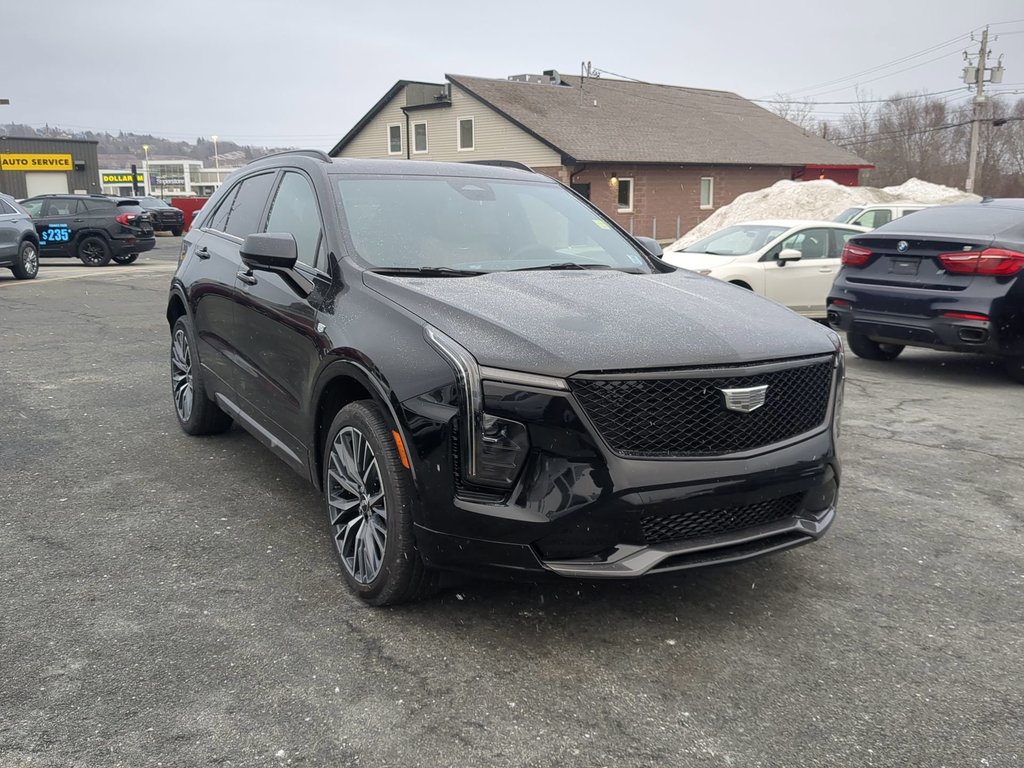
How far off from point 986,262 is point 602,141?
30172 mm

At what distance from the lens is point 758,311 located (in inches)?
151

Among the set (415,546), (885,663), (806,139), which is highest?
(806,139)

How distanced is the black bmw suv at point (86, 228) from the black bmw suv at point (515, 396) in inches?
768

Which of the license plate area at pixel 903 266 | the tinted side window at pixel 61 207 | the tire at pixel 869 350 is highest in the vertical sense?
the tinted side window at pixel 61 207

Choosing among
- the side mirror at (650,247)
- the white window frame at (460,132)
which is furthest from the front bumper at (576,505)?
the white window frame at (460,132)

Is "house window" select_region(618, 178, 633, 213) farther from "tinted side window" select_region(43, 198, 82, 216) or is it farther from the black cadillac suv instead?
the black cadillac suv

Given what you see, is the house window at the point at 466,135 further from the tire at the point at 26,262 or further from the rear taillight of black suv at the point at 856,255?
the rear taillight of black suv at the point at 856,255

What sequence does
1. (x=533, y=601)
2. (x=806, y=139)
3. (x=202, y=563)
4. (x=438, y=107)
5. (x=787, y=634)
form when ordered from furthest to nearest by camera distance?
(x=806, y=139) < (x=438, y=107) < (x=202, y=563) < (x=533, y=601) < (x=787, y=634)

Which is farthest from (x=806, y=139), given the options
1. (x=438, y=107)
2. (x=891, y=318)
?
(x=891, y=318)

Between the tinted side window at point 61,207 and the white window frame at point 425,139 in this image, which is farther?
the white window frame at point 425,139

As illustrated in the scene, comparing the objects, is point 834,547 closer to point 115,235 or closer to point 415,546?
point 415,546

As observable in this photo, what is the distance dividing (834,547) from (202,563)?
290cm

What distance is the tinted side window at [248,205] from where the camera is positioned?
5.13 meters

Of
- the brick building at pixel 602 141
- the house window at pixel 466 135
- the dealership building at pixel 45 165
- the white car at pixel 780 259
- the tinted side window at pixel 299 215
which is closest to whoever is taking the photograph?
the tinted side window at pixel 299 215
